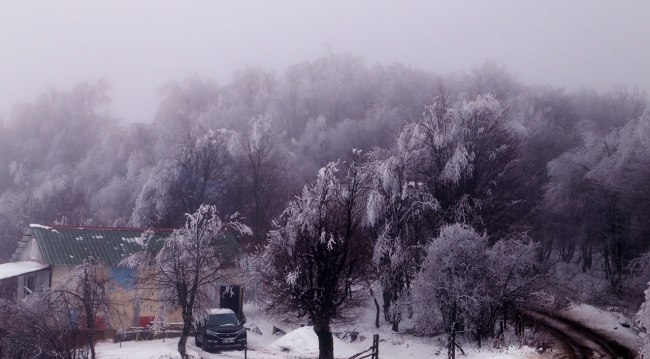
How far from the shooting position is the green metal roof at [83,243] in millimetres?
27453

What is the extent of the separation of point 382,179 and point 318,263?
9.27m

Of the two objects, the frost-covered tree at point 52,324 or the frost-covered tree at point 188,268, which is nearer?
the frost-covered tree at point 52,324

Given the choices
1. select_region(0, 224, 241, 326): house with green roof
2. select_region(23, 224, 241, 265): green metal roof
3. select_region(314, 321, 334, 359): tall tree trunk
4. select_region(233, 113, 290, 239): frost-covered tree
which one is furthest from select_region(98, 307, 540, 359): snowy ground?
select_region(233, 113, 290, 239): frost-covered tree

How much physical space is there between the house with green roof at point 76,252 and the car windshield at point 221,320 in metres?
2.69

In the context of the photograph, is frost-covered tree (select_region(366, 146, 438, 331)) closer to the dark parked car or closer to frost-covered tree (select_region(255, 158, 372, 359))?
frost-covered tree (select_region(255, 158, 372, 359))

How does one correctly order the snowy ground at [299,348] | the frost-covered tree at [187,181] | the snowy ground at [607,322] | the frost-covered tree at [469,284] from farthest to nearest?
the frost-covered tree at [187,181] < the snowy ground at [607,322] < the snowy ground at [299,348] < the frost-covered tree at [469,284]

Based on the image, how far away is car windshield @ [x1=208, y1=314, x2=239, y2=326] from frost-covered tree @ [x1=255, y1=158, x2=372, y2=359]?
5.01m

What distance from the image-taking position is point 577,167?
39500 millimetres

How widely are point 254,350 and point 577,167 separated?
2441 cm

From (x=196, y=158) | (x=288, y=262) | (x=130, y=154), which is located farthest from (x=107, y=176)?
(x=288, y=262)

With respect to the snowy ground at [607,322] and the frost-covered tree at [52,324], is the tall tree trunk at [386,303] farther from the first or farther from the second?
the frost-covered tree at [52,324]

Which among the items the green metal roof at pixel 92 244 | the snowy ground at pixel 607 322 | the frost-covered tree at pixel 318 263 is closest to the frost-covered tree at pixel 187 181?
the green metal roof at pixel 92 244

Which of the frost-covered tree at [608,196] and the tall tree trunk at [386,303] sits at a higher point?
the frost-covered tree at [608,196]

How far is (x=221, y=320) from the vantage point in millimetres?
26734
